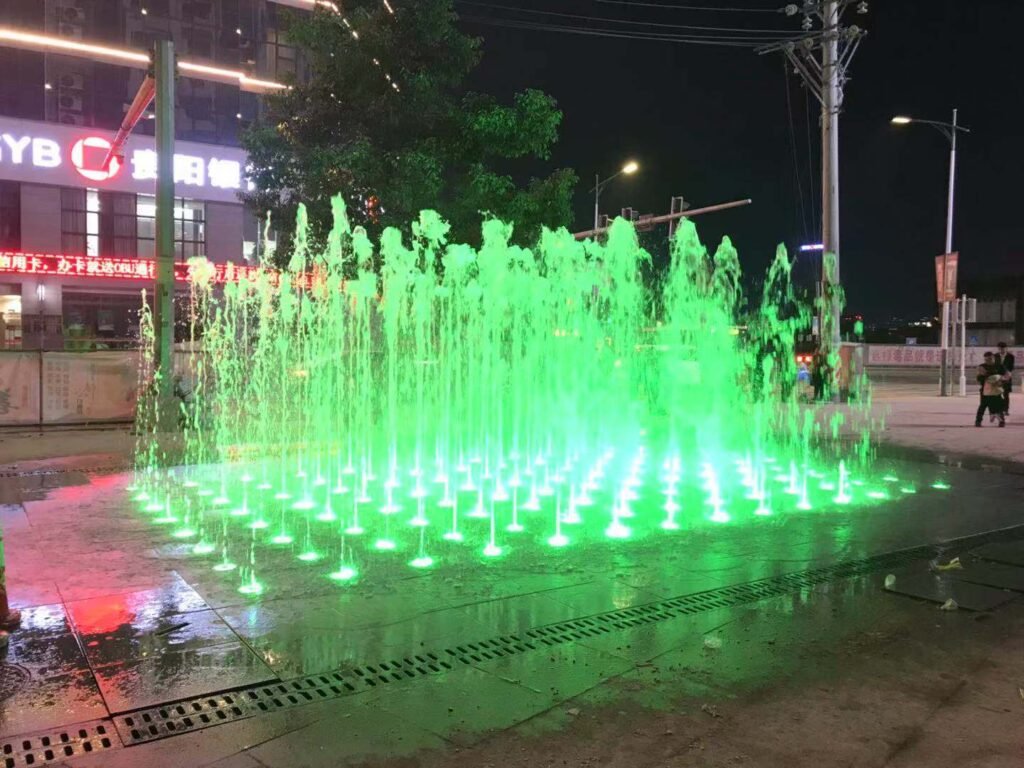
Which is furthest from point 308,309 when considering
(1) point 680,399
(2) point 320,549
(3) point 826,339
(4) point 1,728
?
(4) point 1,728

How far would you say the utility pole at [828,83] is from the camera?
1877 centimetres

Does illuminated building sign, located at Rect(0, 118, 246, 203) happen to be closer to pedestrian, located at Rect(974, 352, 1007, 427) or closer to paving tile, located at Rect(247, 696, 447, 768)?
pedestrian, located at Rect(974, 352, 1007, 427)

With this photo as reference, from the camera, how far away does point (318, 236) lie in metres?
15.3

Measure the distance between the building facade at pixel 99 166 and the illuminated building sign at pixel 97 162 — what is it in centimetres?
3

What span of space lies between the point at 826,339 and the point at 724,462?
1085 centimetres

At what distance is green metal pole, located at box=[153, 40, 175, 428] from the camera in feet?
40.2

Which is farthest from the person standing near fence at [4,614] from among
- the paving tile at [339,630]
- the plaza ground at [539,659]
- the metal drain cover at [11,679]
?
the paving tile at [339,630]

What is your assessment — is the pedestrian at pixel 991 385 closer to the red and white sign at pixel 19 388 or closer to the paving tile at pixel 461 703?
the paving tile at pixel 461 703

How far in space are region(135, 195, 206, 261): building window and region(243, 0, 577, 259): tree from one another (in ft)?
47.9

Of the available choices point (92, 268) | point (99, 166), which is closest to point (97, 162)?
point (99, 166)

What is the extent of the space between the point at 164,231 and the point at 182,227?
695 inches

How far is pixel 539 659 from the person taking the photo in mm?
4164

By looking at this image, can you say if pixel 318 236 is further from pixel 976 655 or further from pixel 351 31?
pixel 976 655

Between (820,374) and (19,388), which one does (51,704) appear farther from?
(820,374)
